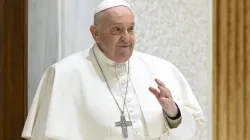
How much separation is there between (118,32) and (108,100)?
0.30 m

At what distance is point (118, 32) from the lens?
7.51 feet

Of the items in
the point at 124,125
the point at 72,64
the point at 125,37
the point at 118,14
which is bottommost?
the point at 124,125

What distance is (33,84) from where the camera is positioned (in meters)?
2.88

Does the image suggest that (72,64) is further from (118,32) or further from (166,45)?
(166,45)

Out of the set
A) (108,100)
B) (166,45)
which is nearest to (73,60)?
(108,100)

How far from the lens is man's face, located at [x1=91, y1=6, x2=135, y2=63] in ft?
7.46

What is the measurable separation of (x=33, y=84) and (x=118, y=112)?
766 millimetres

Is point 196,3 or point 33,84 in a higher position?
point 196,3

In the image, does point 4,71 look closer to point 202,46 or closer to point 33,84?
point 33,84

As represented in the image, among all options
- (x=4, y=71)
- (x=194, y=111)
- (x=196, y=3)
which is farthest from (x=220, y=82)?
(x=4, y=71)

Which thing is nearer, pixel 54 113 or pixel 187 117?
pixel 54 113

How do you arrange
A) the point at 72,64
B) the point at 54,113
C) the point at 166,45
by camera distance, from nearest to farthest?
the point at 54,113
the point at 72,64
the point at 166,45

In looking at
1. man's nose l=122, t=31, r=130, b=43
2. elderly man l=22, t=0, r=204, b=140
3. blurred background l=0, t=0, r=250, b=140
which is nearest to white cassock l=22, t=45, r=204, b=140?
elderly man l=22, t=0, r=204, b=140

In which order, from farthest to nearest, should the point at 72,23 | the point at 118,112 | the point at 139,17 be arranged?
the point at 139,17, the point at 72,23, the point at 118,112
